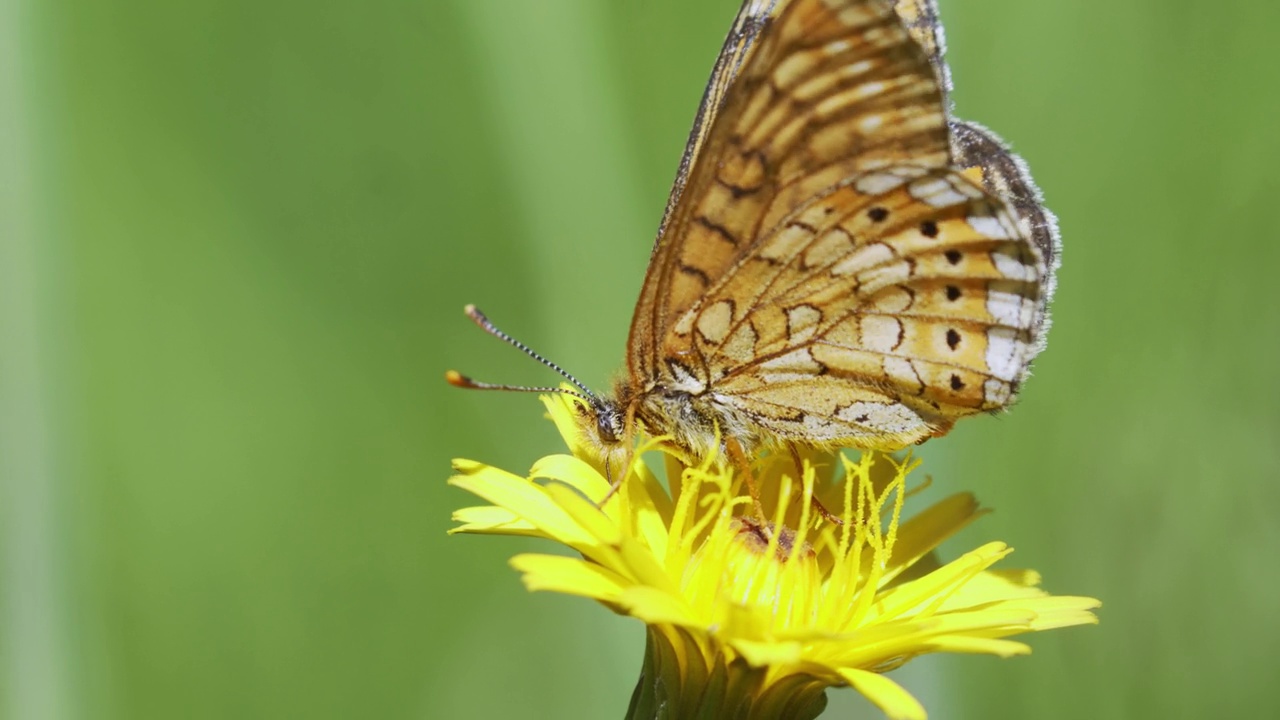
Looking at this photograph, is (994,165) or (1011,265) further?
A: (994,165)

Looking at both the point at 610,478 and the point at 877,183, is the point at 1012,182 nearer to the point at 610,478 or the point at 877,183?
the point at 877,183

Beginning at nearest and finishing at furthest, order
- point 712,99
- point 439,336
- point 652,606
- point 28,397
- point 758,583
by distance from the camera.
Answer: point 652,606 < point 758,583 < point 712,99 < point 28,397 < point 439,336

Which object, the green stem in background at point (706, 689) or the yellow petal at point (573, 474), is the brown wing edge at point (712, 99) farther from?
the green stem in background at point (706, 689)

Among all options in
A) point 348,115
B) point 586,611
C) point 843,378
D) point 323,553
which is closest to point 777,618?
point 843,378

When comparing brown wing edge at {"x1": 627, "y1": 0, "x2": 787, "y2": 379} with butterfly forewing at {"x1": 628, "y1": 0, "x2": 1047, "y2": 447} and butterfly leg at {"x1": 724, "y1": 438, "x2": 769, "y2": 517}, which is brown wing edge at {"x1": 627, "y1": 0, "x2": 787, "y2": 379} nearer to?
butterfly forewing at {"x1": 628, "y1": 0, "x2": 1047, "y2": 447}

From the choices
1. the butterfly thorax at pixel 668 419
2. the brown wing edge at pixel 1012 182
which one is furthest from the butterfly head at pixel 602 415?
the brown wing edge at pixel 1012 182

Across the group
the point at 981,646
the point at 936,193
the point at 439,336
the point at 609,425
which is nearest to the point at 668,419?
the point at 609,425
